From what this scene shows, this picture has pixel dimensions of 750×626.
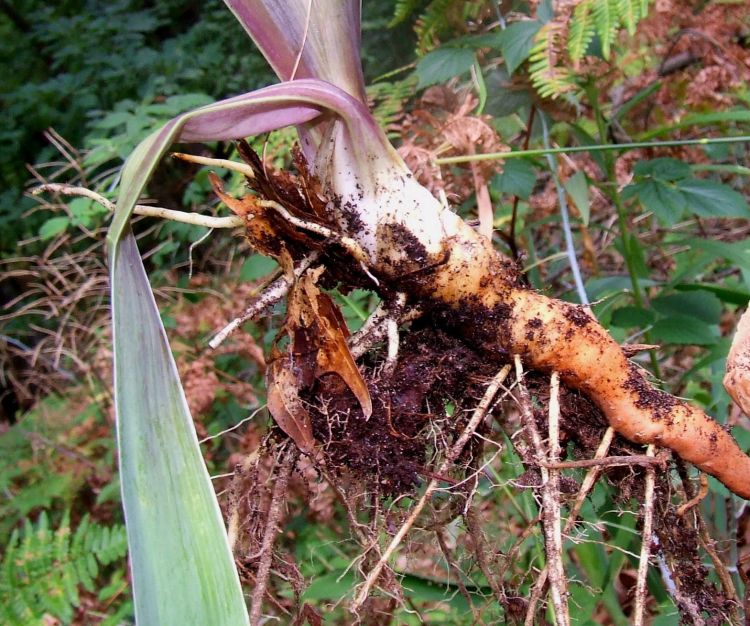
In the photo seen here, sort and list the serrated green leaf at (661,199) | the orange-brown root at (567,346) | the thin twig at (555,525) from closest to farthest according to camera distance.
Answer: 1. the thin twig at (555,525)
2. the orange-brown root at (567,346)
3. the serrated green leaf at (661,199)

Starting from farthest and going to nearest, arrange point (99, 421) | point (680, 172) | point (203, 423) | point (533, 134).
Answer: point (99, 421) < point (203, 423) < point (533, 134) < point (680, 172)

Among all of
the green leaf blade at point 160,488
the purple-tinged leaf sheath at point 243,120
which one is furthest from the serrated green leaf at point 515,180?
the green leaf blade at point 160,488

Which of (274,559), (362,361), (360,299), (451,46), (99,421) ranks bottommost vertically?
(99,421)

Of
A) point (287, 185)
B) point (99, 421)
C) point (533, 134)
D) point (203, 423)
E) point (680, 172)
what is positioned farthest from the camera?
point (99, 421)

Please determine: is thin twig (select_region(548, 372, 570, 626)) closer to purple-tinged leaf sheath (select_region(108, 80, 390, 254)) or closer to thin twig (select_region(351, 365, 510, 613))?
thin twig (select_region(351, 365, 510, 613))

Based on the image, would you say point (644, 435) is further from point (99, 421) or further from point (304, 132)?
point (99, 421)

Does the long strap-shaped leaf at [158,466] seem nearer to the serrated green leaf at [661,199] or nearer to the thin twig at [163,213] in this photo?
the thin twig at [163,213]

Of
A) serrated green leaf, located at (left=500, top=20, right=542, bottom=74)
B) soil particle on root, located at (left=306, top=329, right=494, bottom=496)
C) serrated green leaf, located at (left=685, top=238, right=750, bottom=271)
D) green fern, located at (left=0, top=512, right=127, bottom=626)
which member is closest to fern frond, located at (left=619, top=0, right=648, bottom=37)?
serrated green leaf, located at (left=500, top=20, right=542, bottom=74)

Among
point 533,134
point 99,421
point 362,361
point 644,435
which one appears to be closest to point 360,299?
point 533,134

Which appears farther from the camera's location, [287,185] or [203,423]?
[203,423]
